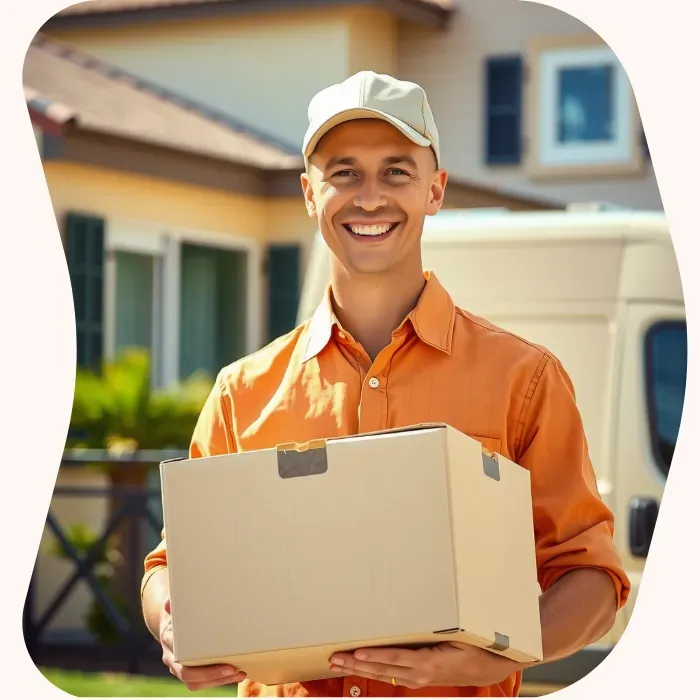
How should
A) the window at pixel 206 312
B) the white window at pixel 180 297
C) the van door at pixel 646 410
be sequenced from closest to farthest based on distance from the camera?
the van door at pixel 646 410, the white window at pixel 180 297, the window at pixel 206 312

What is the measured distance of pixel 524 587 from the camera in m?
2.32

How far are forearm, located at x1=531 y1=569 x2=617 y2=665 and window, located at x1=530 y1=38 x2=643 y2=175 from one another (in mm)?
6761

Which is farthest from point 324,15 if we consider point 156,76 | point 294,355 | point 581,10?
point 294,355

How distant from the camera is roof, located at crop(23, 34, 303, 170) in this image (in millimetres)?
7648

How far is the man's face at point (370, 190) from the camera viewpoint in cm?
246

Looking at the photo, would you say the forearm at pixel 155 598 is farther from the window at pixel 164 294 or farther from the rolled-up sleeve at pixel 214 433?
the window at pixel 164 294

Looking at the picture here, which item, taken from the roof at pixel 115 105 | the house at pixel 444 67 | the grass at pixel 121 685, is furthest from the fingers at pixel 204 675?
the roof at pixel 115 105

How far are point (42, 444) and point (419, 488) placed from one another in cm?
136

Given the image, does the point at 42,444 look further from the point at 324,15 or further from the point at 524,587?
the point at 324,15

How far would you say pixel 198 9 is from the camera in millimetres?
7945

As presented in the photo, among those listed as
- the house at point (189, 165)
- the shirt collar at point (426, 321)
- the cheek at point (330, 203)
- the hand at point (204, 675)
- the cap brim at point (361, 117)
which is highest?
the house at point (189, 165)

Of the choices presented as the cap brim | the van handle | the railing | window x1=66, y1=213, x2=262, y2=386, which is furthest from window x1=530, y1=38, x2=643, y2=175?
the cap brim

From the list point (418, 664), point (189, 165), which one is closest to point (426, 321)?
point (418, 664)

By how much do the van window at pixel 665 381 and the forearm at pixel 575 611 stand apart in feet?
10.5
